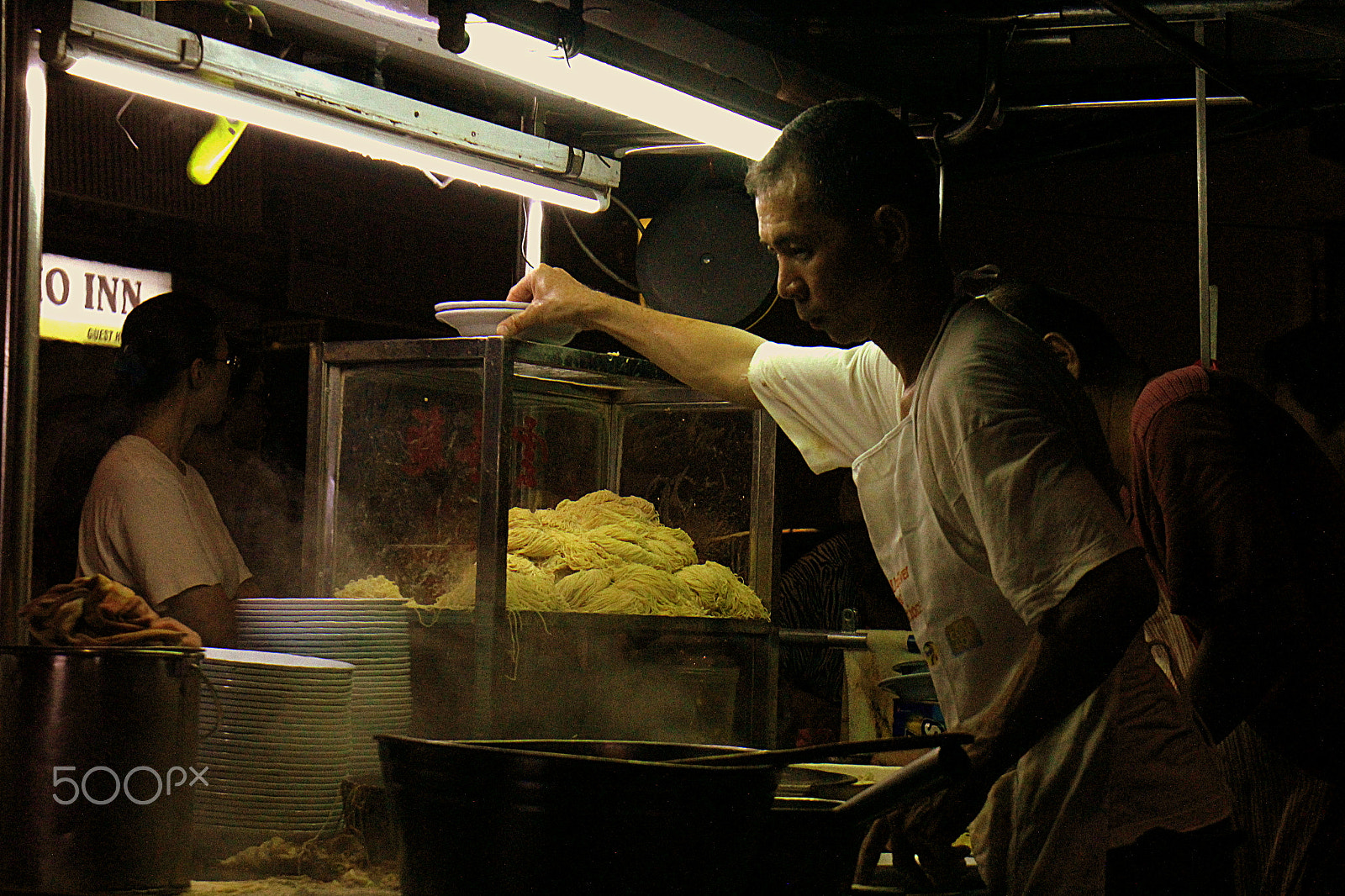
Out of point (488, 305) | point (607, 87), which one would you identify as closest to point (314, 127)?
point (488, 305)

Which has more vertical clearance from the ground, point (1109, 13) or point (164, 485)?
point (1109, 13)

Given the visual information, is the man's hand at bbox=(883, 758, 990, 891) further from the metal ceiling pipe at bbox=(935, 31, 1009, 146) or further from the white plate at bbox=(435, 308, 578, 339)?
the metal ceiling pipe at bbox=(935, 31, 1009, 146)

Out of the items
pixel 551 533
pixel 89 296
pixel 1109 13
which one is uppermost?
pixel 1109 13

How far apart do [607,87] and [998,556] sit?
4.07 feet

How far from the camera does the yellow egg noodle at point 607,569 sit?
8.98 ft

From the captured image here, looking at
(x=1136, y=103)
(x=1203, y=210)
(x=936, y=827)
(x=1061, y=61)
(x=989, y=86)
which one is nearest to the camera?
(x=936, y=827)

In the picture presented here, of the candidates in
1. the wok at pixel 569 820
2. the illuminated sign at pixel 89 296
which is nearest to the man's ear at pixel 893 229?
the wok at pixel 569 820

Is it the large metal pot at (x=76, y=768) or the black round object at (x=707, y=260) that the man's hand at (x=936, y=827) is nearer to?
the large metal pot at (x=76, y=768)

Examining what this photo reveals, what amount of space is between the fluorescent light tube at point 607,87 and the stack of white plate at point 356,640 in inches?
42.3

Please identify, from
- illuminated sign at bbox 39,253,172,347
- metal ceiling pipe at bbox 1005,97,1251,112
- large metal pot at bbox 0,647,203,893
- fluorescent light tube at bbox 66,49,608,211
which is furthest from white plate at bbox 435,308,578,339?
illuminated sign at bbox 39,253,172,347

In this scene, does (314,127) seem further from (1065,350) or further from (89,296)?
(89,296)

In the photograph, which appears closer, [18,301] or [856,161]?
[856,161]

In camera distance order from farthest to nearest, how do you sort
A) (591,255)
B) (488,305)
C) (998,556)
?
(591,255)
(488,305)
(998,556)

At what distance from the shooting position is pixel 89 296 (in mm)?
5672
